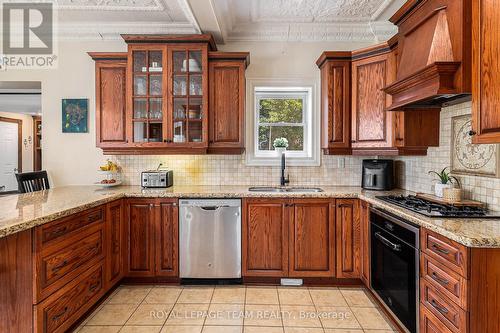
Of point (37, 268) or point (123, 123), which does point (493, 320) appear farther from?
point (123, 123)

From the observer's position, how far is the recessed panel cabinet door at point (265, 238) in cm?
280

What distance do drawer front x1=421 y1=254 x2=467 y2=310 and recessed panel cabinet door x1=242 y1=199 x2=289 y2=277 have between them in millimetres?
1298

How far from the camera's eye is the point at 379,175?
9.86ft

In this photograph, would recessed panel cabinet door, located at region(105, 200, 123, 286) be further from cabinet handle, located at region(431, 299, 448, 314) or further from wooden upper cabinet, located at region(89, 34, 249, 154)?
cabinet handle, located at region(431, 299, 448, 314)

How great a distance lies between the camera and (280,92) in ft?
11.5

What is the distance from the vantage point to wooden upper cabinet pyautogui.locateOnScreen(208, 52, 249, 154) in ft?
9.97

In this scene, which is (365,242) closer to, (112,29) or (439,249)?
(439,249)

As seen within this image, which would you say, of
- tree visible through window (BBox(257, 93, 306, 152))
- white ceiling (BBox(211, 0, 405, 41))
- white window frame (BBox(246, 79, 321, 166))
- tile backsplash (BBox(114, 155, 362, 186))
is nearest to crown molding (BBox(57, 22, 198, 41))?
white ceiling (BBox(211, 0, 405, 41))

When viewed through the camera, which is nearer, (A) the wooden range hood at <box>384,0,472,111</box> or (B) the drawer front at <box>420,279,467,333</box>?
(B) the drawer front at <box>420,279,467,333</box>

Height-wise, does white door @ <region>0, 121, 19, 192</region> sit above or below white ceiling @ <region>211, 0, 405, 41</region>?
below

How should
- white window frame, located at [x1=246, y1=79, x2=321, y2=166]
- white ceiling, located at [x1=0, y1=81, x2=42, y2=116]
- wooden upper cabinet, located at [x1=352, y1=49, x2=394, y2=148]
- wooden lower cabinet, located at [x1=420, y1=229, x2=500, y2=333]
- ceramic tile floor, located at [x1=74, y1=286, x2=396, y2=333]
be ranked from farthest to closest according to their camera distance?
white ceiling, located at [x1=0, y1=81, x2=42, y2=116] → white window frame, located at [x1=246, y1=79, x2=321, y2=166] → wooden upper cabinet, located at [x1=352, y1=49, x2=394, y2=148] → ceramic tile floor, located at [x1=74, y1=286, x2=396, y2=333] → wooden lower cabinet, located at [x1=420, y1=229, x2=500, y2=333]

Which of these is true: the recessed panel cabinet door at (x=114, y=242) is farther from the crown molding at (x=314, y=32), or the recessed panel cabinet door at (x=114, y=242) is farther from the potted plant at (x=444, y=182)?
the potted plant at (x=444, y=182)

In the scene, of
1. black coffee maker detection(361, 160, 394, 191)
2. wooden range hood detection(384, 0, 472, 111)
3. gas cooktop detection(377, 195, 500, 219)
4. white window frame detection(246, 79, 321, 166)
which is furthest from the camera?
white window frame detection(246, 79, 321, 166)

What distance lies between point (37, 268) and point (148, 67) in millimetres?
2136
